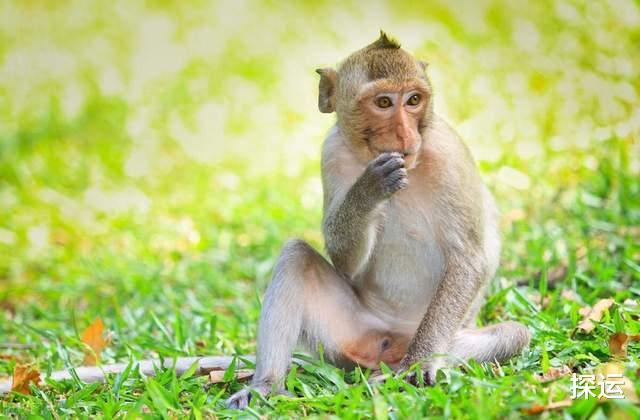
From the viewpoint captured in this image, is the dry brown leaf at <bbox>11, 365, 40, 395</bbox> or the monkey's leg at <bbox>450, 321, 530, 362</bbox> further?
the dry brown leaf at <bbox>11, 365, 40, 395</bbox>

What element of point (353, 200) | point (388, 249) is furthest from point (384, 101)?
point (388, 249)

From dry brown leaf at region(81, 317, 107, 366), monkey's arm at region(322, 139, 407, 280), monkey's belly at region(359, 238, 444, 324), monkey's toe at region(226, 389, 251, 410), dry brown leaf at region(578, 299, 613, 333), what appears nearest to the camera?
monkey's arm at region(322, 139, 407, 280)

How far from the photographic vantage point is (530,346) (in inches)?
189

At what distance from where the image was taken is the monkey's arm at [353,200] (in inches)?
169

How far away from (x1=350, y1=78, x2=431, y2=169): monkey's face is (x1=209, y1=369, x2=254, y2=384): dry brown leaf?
1.40 metres

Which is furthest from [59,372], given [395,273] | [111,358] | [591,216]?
[591,216]

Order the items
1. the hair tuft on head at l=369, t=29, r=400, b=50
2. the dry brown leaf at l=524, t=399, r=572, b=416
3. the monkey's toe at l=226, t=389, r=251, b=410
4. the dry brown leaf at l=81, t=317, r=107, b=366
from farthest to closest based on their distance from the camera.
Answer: the dry brown leaf at l=81, t=317, r=107, b=366
the hair tuft on head at l=369, t=29, r=400, b=50
the monkey's toe at l=226, t=389, r=251, b=410
the dry brown leaf at l=524, t=399, r=572, b=416

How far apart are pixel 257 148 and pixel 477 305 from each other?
5.46 meters

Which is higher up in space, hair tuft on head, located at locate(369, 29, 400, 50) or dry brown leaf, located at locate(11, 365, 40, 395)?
hair tuft on head, located at locate(369, 29, 400, 50)

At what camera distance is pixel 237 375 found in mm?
4918

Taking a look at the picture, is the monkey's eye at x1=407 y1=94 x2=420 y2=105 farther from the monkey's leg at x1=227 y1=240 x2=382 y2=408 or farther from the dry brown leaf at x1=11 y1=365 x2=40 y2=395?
the dry brown leaf at x1=11 y1=365 x2=40 y2=395

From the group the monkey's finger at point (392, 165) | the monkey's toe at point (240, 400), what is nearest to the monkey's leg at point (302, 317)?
the monkey's toe at point (240, 400)

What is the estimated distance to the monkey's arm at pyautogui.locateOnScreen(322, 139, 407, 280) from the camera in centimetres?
428

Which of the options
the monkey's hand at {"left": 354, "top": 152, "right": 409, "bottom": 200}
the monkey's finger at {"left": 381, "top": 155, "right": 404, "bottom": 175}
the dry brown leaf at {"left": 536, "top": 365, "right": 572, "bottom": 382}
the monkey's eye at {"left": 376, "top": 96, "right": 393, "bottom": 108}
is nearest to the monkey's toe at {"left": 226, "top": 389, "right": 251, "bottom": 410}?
the monkey's hand at {"left": 354, "top": 152, "right": 409, "bottom": 200}
